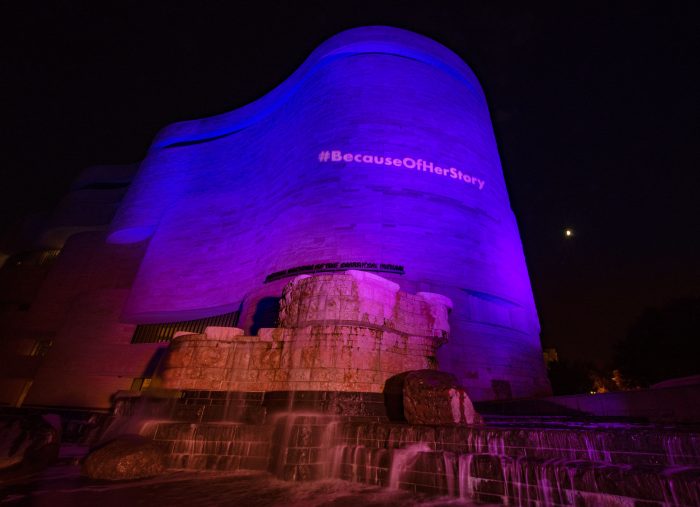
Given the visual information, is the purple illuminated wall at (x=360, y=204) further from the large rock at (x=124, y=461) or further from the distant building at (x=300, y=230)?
the large rock at (x=124, y=461)

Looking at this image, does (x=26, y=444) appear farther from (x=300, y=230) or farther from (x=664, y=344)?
(x=664, y=344)

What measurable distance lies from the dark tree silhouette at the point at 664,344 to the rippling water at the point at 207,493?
880 inches

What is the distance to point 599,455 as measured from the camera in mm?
5023

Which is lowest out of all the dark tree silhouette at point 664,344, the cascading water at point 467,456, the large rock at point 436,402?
the cascading water at point 467,456

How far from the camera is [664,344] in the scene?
20.5 metres

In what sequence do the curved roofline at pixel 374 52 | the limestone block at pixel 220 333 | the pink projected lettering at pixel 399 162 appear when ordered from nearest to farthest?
the limestone block at pixel 220 333 → the pink projected lettering at pixel 399 162 → the curved roofline at pixel 374 52

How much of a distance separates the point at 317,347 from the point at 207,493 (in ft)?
13.6

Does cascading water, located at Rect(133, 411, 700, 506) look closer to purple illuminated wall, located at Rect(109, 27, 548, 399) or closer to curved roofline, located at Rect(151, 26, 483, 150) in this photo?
purple illuminated wall, located at Rect(109, 27, 548, 399)

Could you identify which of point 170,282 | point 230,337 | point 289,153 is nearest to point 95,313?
point 170,282

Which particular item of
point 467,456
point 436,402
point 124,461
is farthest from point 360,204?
point 467,456

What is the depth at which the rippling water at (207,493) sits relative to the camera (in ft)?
16.3

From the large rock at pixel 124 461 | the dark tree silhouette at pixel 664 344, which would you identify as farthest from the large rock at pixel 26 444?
the dark tree silhouette at pixel 664 344

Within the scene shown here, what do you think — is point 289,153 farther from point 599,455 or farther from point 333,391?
point 599,455

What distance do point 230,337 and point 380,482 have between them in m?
5.60
